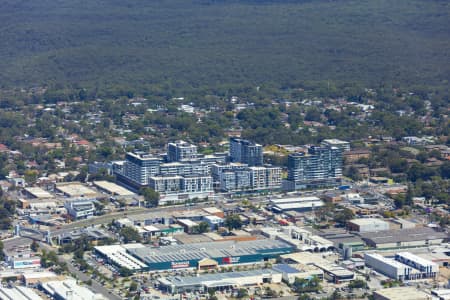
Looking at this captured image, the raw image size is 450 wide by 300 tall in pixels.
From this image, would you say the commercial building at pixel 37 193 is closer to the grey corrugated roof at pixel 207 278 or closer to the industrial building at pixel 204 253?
the industrial building at pixel 204 253

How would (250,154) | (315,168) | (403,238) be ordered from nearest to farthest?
(403,238) → (315,168) → (250,154)

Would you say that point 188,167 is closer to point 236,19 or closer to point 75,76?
point 75,76

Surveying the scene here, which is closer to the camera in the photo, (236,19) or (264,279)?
(264,279)

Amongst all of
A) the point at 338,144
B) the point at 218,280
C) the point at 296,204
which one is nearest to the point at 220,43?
the point at 338,144

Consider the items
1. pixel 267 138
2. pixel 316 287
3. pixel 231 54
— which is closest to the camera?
pixel 316 287

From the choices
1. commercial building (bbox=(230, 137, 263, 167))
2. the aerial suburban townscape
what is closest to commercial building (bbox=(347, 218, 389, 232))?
the aerial suburban townscape

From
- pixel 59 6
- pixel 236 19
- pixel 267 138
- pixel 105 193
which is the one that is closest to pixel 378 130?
pixel 267 138

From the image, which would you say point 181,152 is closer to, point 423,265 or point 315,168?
point 315,168
